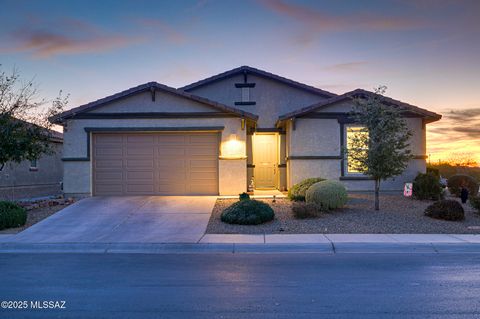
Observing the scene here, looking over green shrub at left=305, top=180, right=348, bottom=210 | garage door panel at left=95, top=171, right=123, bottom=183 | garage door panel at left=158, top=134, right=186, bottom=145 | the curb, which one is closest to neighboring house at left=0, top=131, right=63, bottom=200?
garage door panel at left=95, top=171, right=123, bottom=183

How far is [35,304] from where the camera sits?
6094 mm

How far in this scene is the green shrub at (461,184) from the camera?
19000 mm

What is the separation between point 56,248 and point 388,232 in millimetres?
8861

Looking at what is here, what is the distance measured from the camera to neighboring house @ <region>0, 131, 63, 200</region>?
2122 centimetres

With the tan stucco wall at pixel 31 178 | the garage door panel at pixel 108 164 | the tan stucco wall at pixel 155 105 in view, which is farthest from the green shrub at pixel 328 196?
the tan stucco wall at pixel 31 178

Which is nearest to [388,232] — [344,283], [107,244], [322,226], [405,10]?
[322,226]

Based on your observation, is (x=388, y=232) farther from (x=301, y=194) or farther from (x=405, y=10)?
(x=405, y=10)

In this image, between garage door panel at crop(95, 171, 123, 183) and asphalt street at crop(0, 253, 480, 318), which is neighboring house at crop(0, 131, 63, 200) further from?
asphalt street at crop(0, 253, 480, 318)

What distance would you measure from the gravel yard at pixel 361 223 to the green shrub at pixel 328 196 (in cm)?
32

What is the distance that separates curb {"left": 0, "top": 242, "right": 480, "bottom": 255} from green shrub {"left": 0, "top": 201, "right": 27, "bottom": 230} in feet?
7.20

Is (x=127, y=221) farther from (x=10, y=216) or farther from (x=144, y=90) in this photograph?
(x=144, y=90)

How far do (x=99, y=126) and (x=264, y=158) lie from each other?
8.13m

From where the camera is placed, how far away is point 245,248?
34.0 feet

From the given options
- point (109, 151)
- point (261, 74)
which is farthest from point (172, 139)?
point (261, 74)
